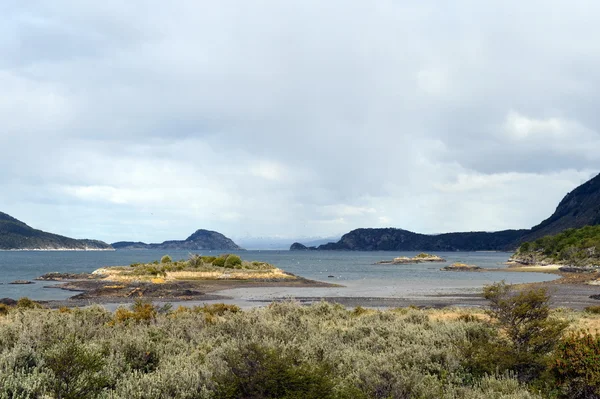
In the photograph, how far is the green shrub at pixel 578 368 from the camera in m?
7.28

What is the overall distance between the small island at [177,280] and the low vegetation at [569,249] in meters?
67.7

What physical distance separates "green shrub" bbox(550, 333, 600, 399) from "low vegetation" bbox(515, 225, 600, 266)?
99.7m

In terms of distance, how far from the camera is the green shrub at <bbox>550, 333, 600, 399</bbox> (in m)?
7.28

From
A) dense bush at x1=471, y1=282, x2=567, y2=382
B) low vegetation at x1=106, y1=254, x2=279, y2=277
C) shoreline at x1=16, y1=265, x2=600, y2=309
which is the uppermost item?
dense bush at x1=471, y1=282, x2=567, y2=382

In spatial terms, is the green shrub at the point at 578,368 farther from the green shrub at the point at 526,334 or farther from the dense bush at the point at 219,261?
the dense bush at the point at 219,261

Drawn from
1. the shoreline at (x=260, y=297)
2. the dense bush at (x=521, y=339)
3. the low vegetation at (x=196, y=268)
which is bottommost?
the shoreline at (x=260, y=297)

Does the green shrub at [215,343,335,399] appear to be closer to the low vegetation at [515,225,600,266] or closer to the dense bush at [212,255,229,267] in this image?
the dense bush at [212,255,229,267]

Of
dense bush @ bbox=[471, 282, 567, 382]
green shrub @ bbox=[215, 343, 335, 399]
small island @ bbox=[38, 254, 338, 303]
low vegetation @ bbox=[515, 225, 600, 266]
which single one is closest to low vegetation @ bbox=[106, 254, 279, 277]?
small island @ bbox=[38, 254, 338, 303]

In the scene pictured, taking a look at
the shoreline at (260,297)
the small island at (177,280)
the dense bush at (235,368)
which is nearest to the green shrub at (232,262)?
the small island at (177,280)

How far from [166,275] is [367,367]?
65075mm

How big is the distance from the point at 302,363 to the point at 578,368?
4524mm

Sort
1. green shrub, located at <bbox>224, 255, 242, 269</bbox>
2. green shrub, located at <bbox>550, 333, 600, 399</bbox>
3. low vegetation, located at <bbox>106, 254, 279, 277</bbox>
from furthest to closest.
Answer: green shrub, located at <bbox>224, 255, 242, 269</bbox> → low vegetation, located at <bbox>106, 254, 279, 277</bbox> → green shrub, located at <bbox>550, 333, 600, 399</bbox>

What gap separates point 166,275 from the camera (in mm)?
69188

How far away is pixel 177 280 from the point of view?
65.1 m
